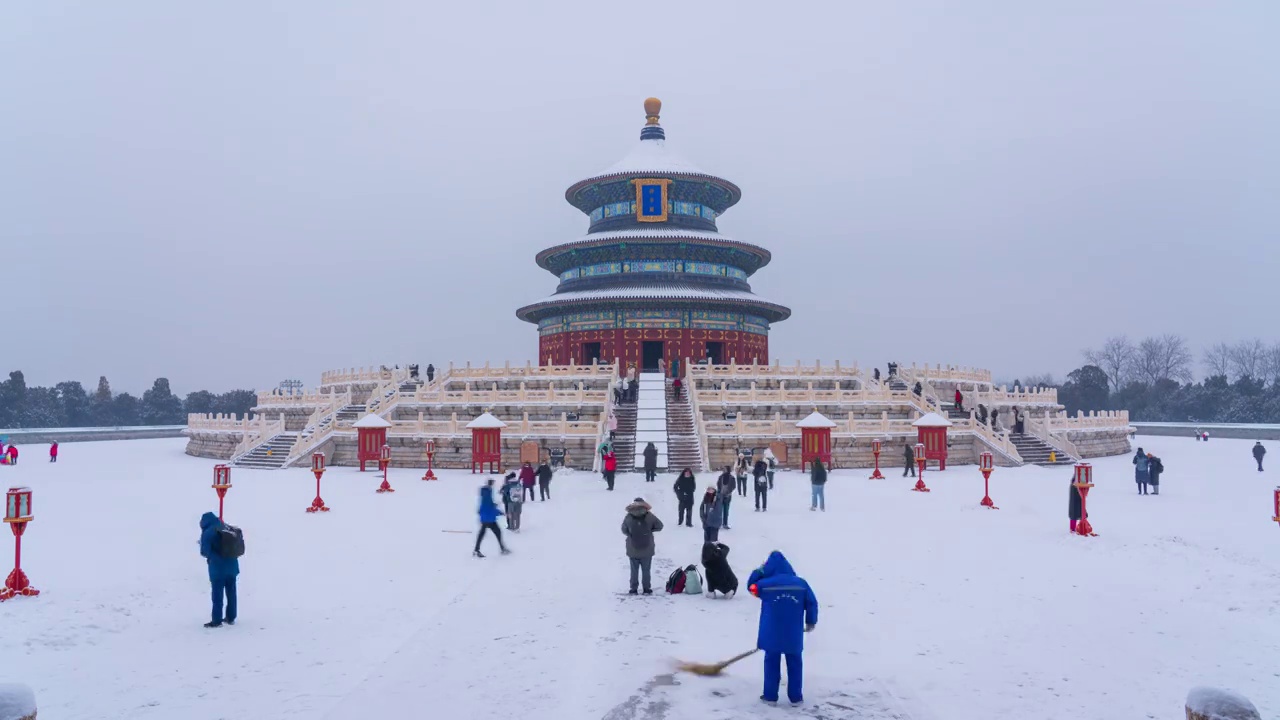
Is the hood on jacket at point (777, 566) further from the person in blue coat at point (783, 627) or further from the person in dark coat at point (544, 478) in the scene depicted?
the person in dark coat at point (544, 478)

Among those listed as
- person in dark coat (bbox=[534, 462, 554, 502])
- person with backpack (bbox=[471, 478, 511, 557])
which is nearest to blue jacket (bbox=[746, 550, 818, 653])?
person with backpack (bbox=[471, 478, 511, 557])

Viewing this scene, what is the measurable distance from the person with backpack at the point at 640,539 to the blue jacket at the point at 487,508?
12.1ft

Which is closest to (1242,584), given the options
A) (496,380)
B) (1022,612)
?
(1022,612)

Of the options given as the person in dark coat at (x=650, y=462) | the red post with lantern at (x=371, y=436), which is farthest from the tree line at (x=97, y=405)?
the person in dark coat at (x=650, y=462)

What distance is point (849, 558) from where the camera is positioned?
1381 centimetres

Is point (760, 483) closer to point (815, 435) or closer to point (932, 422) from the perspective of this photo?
point (815, 435)

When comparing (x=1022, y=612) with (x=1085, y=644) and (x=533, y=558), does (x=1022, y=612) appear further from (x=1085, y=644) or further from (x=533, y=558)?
(x=533, y=558)

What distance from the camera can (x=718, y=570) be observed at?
1118cm

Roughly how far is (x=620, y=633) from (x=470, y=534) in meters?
7.66

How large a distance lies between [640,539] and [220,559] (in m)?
5.54

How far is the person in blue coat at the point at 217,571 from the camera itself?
9773 millimetres

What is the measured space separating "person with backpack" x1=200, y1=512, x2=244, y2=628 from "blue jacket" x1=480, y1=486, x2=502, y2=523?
4.82 meters

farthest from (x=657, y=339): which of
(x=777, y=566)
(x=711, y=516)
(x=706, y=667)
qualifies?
(x=777, y=566)

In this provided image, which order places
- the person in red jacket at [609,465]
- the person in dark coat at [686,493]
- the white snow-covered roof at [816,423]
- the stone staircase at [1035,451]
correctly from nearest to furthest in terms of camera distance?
the person in dark coat at [686,493] → the person in red jacket at [609,465] → the white snow-covered roof at [816,423] → the stone staircase at [1035,451]
